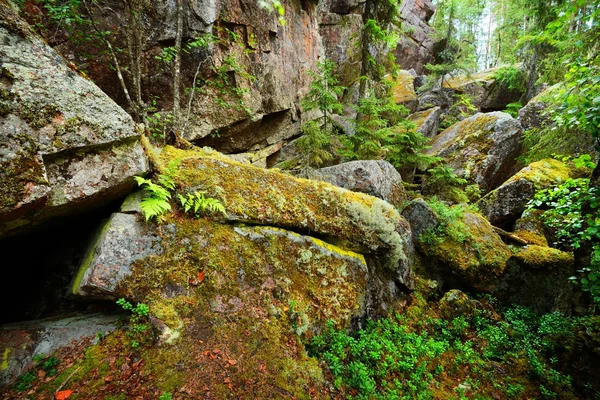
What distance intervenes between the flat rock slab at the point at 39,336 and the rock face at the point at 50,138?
127 centimetres

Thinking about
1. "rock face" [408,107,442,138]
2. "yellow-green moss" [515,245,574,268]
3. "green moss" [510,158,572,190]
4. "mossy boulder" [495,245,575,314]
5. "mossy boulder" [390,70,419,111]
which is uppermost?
"mossy boulder" [390,70,419,111]

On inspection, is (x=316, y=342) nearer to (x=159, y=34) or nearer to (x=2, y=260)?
(x=2, y=260)

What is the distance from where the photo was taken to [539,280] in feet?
21.1

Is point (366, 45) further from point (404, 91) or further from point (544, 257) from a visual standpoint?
point (404, 91)

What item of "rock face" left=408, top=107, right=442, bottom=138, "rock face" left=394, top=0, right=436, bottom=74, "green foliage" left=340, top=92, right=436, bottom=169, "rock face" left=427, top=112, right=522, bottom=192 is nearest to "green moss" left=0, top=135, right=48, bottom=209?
"green foliage" left=340, top=92, right=436, bottom=169

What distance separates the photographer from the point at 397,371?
14.5 ft

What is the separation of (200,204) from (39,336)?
252 cm

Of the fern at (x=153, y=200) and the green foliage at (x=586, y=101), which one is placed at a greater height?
the green foliage at (x=586, y=101)

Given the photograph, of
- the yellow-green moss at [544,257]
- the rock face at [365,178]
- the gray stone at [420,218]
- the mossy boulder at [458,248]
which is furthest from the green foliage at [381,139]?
the yellow-green moss at [544,257]

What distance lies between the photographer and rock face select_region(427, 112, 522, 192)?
1177cm

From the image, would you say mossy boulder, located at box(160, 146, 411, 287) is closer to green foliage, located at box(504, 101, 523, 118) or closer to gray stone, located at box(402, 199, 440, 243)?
gray stone, located at box(402, 199, 440, 243)

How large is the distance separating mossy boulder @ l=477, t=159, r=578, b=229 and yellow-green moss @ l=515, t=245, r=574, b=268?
2744mm

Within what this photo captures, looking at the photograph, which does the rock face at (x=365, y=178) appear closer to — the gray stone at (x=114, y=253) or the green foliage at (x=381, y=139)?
the green foliage at (x=381, y=139)

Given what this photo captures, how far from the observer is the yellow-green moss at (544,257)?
6367 mm
